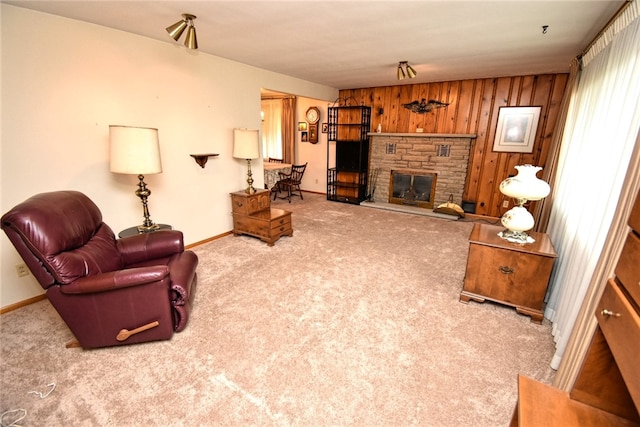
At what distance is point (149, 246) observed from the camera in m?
2.35

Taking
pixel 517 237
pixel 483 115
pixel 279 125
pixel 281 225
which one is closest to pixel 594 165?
pixel 517 237

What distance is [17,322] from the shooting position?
2.21 metres

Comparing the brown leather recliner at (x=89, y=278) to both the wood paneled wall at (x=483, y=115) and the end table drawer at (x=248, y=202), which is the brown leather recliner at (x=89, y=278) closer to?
the end table drawer at (x=248, y=202)

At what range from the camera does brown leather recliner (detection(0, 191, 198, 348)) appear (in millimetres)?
1644

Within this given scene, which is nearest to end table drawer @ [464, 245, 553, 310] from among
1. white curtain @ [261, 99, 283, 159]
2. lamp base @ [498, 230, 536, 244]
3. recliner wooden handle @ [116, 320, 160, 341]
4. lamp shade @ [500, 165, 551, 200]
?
lamp base @ [498, 230, 536, 244]

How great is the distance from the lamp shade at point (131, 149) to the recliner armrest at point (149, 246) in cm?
55

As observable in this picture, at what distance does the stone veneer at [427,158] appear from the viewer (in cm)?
515

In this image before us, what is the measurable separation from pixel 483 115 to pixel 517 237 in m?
3.41

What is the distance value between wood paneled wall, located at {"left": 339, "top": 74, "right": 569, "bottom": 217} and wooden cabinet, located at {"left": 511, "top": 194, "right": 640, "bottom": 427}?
4.34m

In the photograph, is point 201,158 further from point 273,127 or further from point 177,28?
point 273,127

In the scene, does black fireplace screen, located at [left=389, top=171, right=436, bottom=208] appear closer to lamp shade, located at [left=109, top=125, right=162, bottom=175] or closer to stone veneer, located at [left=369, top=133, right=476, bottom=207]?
stone veneer, located at [left=369, top=133, right=476, bottom=207]

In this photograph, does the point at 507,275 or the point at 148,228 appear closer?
the point at 507,275

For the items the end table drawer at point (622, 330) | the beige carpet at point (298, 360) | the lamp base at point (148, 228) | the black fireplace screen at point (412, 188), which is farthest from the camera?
the black fireplace screen at point (412, 188)

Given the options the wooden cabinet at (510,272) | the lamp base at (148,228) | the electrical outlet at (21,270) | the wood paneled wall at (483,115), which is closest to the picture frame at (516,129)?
the wood paneled wall at (483,115)
